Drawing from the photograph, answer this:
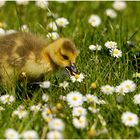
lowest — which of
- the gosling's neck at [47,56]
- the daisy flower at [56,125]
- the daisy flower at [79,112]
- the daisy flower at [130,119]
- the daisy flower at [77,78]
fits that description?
the daisy flower at [56,125]

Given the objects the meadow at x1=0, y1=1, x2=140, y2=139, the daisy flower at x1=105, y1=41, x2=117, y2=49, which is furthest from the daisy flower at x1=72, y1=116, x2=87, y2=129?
the daisy flower at x1=105, y1=41, x2=117, y2=49

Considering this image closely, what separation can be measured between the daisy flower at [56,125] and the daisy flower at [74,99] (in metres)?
0.29

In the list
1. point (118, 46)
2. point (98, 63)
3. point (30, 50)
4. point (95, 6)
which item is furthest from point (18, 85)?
point (95, 6)

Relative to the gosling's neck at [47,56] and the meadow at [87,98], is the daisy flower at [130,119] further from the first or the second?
the gosling's neck at [47,56]

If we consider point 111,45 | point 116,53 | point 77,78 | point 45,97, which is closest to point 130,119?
point 45,97

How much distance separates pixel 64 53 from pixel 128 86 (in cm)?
43

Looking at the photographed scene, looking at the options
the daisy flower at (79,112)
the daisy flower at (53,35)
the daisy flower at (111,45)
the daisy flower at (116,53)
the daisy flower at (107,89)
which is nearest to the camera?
the daisy flower at (79,112)

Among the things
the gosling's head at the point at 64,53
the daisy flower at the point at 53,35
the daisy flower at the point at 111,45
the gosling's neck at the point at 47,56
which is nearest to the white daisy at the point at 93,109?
the gosling's head at the point at 64,53

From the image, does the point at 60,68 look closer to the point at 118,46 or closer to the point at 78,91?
the point at 78,91

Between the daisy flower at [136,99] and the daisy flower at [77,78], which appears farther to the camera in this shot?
the daisy flower at [77,78]

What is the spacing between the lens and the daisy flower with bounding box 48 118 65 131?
8.77ft

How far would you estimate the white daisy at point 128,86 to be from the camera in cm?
319

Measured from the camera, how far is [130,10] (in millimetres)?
6277

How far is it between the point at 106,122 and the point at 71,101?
0.22 metres
